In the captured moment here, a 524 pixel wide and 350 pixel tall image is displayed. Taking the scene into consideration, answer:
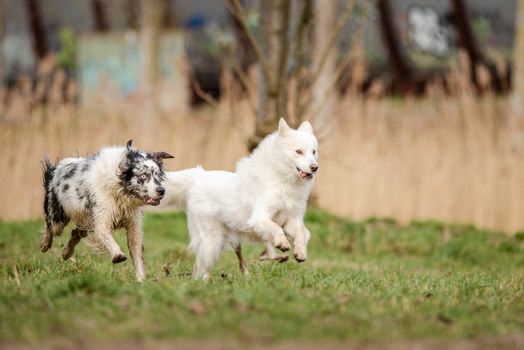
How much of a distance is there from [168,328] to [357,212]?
854cm

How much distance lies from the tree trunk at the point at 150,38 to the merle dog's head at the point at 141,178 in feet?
35.7

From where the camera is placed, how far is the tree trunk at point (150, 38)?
18125 mm

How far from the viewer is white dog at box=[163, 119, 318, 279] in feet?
23.6

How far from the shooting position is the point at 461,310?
5750 millimetres

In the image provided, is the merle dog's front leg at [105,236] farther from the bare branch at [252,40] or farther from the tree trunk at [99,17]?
the tree trunk at [99,17]

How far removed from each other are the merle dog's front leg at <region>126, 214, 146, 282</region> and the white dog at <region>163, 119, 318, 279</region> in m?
0.40

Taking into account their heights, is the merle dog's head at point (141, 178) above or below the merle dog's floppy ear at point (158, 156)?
below

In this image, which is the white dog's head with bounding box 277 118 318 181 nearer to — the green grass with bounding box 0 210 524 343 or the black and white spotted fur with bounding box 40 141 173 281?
the green grass with bounding box 0 210 524 343

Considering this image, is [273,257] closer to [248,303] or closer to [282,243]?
[282,243]

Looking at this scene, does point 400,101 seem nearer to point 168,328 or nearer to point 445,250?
point 445,250

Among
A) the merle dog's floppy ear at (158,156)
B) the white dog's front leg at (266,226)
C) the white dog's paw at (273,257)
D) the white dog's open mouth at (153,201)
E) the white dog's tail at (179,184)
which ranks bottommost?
the white dog's paw at (273,257)

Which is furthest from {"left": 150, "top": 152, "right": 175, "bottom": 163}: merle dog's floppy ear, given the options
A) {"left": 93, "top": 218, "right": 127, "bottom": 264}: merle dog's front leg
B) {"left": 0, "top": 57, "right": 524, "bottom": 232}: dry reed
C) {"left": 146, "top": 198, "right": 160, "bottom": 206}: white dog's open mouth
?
{"left": 0, "top": 57, "right": 524, "bottom": 232}: dry reed

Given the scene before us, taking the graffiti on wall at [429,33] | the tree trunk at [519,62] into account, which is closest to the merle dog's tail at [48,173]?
the tree trunk at [519,62]

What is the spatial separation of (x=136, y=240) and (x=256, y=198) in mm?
1034
